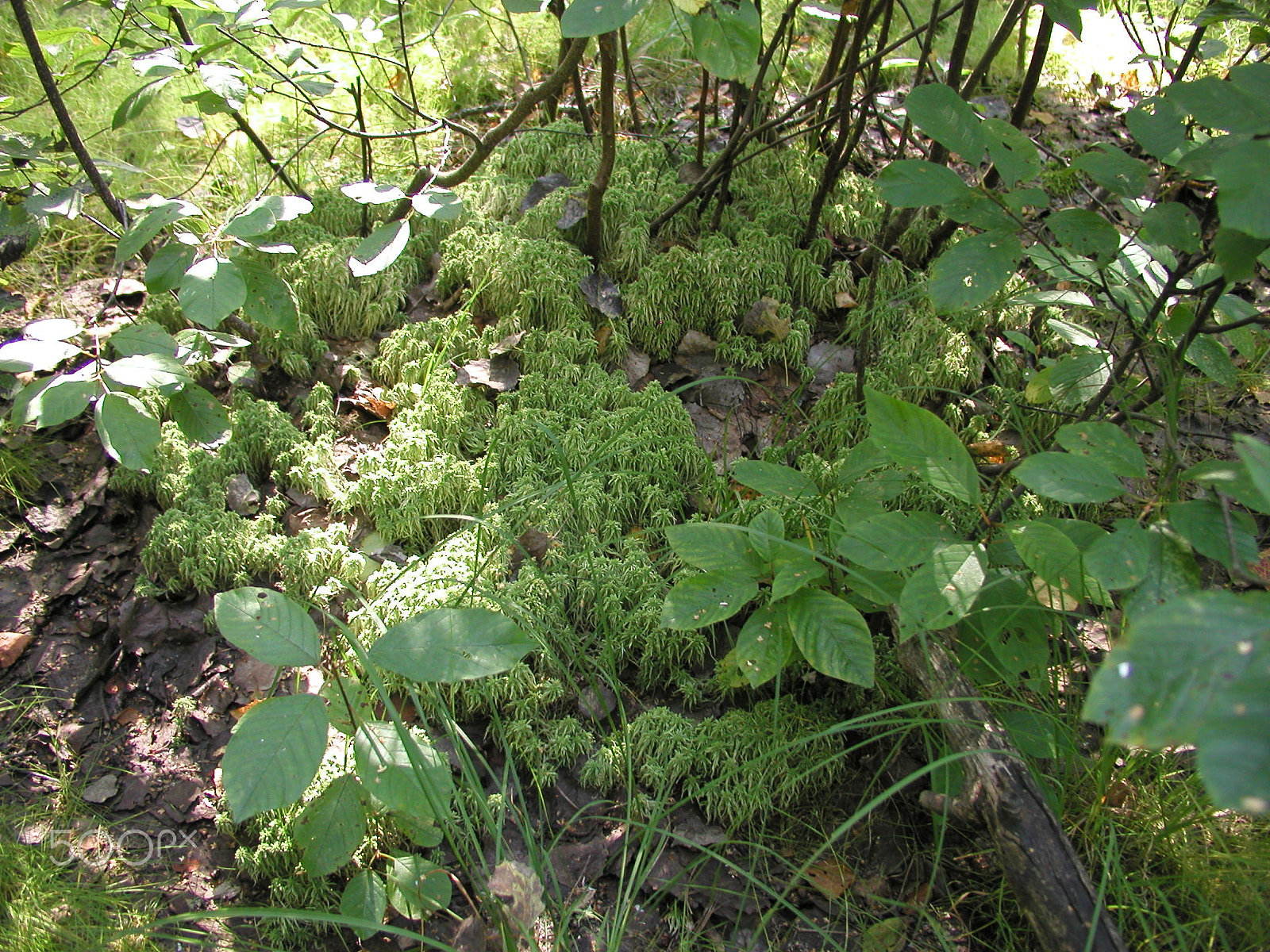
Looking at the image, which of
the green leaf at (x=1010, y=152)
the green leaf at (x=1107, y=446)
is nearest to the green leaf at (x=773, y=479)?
the green leaf at (x=1107, y=446)

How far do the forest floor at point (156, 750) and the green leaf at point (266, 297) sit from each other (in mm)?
473

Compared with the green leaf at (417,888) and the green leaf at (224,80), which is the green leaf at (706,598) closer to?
the green leaf at (417,888)

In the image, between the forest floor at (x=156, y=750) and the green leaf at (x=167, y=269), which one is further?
the green leaf at (x=167, y=269)

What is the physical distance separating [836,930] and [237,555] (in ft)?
6.36

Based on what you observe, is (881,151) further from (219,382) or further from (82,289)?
(82,289)

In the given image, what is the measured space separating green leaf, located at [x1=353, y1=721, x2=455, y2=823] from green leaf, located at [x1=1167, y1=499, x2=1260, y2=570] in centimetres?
146

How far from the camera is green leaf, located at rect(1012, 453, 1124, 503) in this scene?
1.45 meters

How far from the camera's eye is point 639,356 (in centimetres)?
297

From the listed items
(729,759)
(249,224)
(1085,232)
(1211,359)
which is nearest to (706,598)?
(729,759)

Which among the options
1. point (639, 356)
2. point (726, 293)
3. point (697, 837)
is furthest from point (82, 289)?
point (697, 837)

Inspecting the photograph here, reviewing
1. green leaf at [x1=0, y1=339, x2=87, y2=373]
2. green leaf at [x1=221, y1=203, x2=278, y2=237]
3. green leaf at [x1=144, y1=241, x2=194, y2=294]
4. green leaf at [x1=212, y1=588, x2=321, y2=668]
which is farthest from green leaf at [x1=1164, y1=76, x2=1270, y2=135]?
green leaf at [x1=0, y1=339, x2=87, y2=373]

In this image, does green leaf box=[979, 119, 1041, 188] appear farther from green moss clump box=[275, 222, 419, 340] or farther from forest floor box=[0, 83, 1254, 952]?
green moss clump box=[275, 222, 419, 340]

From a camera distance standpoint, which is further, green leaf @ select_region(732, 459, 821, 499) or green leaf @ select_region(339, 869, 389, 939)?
green leaf @ select_region(732, 459, 821, 499)

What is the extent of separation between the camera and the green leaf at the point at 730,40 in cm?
166
